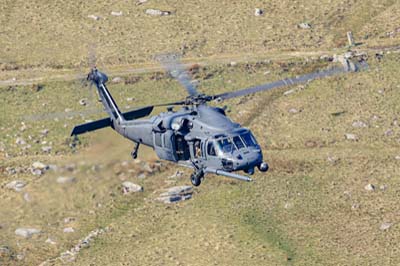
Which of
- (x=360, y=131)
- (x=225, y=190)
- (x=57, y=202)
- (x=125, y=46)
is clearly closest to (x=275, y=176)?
(x=225, y=190)

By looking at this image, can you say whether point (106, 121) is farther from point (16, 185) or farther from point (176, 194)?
point (16, 185)

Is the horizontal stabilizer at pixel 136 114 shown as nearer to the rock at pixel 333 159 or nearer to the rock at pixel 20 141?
the rock at pixel 333 159

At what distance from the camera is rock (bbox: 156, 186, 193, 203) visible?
3263 inches

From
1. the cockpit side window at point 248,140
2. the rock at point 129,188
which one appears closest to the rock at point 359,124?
the rock at point 129,188

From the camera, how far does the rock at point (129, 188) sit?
273 feet

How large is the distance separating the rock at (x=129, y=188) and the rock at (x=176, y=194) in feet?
5.39

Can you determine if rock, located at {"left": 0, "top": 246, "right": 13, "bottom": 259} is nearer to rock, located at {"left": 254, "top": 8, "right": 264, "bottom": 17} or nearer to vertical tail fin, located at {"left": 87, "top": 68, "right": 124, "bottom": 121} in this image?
vertical tail fin, located at {"left": 87, "top": 68, "right": 124, "bottom": 121}

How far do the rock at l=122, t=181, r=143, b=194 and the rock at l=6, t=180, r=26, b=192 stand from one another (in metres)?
6.59

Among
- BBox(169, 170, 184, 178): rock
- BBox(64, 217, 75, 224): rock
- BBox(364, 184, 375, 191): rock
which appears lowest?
BBox(364, 184, 375, 191): rock

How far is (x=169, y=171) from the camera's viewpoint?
8644 centimetres

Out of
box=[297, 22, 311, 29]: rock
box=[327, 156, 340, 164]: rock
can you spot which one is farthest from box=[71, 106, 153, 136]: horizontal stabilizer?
box=[297, 22, 311, 29]: rock

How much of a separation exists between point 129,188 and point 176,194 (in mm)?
3164

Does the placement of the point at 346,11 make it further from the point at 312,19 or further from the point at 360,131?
the point at 360,131

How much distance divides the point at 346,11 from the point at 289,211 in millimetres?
40682
